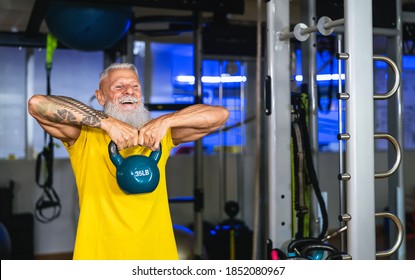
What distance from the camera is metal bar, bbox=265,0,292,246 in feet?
6.51

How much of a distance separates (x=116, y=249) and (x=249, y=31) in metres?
2.38

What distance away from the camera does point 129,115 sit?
1646 mm

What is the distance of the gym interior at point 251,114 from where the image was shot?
1521 millimetres

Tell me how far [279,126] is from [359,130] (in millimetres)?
573

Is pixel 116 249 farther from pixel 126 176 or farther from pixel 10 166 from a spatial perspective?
pixel 10 166

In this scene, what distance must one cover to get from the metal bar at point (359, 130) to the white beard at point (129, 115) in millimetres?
688

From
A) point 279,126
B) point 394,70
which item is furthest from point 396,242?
point 279,126

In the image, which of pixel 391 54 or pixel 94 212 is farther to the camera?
pixel 391 54

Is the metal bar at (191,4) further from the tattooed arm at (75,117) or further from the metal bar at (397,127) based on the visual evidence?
the tattooed arm at (75,117)

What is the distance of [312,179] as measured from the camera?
2055 millimetres

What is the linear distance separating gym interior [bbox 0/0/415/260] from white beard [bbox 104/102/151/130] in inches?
16.0

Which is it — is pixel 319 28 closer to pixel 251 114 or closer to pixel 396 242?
pixel 396 242

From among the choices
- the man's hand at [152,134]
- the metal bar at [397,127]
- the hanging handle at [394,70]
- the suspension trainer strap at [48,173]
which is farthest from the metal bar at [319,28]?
the suspension trainer strap at [48,173]

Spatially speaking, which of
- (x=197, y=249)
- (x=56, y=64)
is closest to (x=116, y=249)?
(x=197, y=249)
